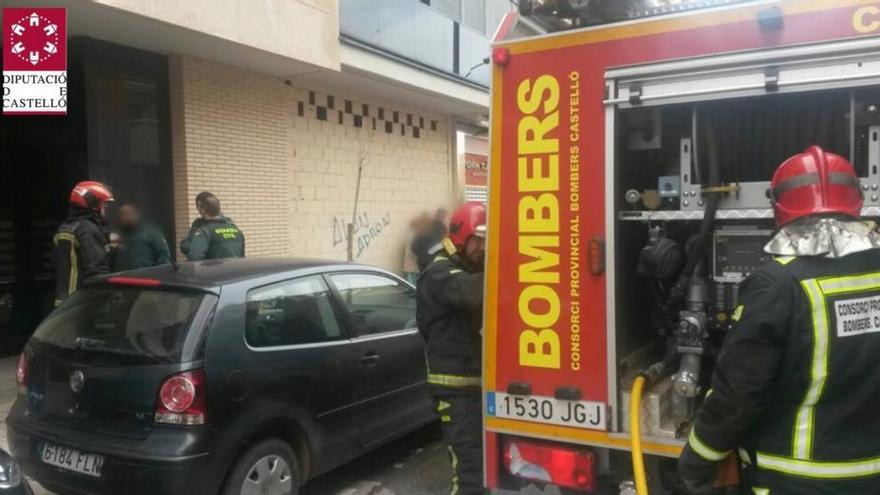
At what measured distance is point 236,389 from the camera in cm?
356

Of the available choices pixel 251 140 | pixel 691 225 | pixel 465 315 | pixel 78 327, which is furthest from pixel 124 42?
pixel 691 225

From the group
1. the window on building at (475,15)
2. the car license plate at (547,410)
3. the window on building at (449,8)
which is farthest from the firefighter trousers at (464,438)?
the window on building at (475,15)

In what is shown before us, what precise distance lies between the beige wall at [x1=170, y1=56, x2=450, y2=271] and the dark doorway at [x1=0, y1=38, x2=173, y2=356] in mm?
353

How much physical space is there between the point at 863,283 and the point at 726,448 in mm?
590

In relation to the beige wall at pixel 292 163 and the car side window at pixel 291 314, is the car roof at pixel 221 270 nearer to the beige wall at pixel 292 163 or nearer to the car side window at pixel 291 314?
the car side window at pixel 291 314

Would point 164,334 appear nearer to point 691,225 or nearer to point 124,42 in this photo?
point 691,225

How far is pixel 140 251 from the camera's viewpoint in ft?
21.0

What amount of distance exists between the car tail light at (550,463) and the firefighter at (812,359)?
0.72 metres

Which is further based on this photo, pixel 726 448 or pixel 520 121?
pixel 520 121

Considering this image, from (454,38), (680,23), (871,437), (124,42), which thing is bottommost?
(871,437)

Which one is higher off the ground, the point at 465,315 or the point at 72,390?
the point at 465,315

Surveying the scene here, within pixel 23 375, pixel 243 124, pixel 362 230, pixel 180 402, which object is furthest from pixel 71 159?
pixel 180 402

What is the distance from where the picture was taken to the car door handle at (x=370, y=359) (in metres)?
4.36

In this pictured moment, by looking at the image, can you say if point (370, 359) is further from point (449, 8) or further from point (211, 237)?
point (449, 8)
